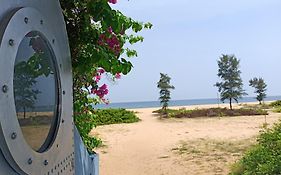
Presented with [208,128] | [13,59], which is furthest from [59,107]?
[208,128]

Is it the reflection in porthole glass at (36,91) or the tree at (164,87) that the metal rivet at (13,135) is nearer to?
the reflection in porthole glass at (36,91)

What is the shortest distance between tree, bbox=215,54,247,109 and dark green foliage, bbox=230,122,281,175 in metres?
26.5

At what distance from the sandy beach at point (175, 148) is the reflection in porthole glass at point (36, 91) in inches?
330

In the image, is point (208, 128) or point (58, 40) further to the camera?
point (208, 128)

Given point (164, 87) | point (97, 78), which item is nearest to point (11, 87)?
point (97, 78)

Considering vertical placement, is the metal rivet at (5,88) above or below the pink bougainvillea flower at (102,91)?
below

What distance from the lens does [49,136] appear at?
1.59 meters

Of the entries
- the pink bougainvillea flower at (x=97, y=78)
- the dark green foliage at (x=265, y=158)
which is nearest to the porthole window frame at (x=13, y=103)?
the pink bougainvillea flower at (x=97, y=78)

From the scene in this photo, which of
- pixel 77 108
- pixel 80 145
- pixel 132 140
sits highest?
pixel 77 108

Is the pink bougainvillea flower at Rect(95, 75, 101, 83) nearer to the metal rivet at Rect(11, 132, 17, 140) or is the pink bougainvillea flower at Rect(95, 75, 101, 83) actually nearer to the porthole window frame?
the porthole window frame

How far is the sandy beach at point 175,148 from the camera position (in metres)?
10.5

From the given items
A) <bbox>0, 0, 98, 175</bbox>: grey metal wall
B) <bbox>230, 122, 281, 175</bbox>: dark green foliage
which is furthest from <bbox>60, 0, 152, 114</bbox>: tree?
<bbox>230, 122, 281, 175</bbox>: dark green foliage

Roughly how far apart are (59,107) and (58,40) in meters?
0.28

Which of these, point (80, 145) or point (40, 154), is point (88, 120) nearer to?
point (80, 145)
